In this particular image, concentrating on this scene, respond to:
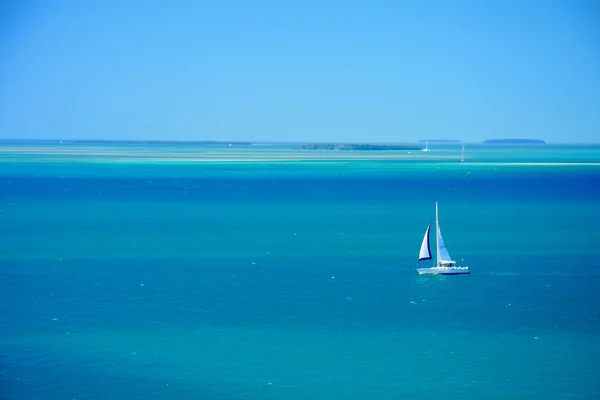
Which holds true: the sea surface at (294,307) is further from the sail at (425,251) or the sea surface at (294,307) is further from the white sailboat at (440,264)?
the sail at (425,251)

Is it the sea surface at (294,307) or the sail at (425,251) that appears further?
the sail at (425,251)

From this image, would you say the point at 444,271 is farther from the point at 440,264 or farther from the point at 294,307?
the point at 294,307

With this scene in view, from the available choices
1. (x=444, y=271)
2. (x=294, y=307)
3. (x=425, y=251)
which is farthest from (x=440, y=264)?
(x=294, y=307)

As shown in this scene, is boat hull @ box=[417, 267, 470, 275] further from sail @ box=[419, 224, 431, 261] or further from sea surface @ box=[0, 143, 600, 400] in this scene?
sail @ box=[419, 224, 431, 261]

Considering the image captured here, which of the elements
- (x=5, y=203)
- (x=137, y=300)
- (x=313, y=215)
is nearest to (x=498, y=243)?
(x=313, y=215)

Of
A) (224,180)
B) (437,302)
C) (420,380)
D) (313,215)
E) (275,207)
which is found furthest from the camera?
(224,180)

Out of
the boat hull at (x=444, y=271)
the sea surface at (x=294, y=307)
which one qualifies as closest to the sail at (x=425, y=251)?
the boat hull at (x=444, y=271)

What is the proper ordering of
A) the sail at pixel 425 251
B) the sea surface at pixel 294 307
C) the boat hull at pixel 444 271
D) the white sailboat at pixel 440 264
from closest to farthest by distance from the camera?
Answer: the sea surface at pixel 294 307 < the boat hull at pixel 444 271 < the white sailboat at pixel 440 264 < the sail at pixel 425 251

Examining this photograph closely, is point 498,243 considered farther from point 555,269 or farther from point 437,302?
point 437,302

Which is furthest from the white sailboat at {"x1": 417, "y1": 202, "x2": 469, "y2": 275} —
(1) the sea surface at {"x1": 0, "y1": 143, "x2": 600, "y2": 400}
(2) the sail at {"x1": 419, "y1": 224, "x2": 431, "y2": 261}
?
(1) the sea surface at {"x1": 0, "y1": 143, "x2": 600, "y2": 400}
